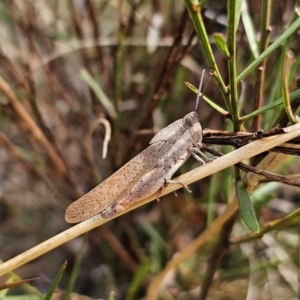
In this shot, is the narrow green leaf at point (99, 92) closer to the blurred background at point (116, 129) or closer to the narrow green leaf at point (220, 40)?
the blurred background at point (116, 129)

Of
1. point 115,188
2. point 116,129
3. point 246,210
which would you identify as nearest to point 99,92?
point 116,129

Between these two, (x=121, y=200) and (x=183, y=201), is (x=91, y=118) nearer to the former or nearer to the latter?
(x=183, y=201)

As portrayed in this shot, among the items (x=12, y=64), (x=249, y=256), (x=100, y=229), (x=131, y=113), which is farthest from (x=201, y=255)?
(x=12, y=64)

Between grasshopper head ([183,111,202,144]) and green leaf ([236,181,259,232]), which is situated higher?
grasshopper head ([183,111,202,144])

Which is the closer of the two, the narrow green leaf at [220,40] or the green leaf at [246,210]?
the narrow green leaf at [220,40]

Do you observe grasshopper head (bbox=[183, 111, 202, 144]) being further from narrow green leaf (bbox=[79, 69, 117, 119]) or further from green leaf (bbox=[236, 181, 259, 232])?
narrow green leaf (bbox=[79, 69, 117, 119])

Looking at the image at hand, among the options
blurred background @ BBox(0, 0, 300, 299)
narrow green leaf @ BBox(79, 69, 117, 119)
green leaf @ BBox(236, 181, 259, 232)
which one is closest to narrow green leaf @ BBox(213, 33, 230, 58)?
green leaf @ BBox(236, 181, 259, 232)

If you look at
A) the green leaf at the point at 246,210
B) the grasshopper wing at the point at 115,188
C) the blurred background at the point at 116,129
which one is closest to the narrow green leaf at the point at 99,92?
the blurred background at the point at 116,129
